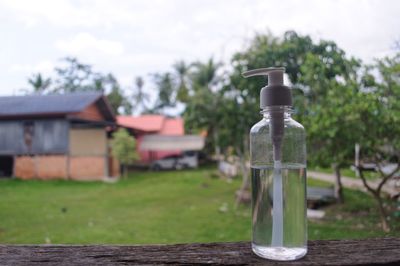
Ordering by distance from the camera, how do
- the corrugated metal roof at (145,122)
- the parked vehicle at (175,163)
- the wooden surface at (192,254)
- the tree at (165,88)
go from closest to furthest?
1. the wooden surface at (192,254)
2. the parked vehicle at (175,163)
3. the corrugated metal roof at (145,122)
4. the tree at (165,88)

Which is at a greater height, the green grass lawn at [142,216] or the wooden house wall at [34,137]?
the wooden house wall at [34,137]

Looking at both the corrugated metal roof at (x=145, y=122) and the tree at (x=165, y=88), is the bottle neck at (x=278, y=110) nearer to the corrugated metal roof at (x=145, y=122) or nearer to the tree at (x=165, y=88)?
the corrugated metal roof at (x=145, y=122)

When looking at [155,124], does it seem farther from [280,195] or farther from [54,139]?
[280,195]

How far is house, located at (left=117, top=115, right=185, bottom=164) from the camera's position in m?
17.9

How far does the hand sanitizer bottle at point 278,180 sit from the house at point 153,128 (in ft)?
54.1

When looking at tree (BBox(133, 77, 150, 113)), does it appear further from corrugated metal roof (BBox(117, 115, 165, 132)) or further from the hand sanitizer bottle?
the hand sanitizer bottle

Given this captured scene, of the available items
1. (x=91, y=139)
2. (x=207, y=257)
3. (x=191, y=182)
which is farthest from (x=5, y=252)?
(x=91, y=139)

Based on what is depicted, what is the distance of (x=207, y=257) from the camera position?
0.70 m

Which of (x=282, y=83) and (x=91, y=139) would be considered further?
(x=91, y=139)

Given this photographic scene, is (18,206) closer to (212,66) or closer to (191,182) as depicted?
(191,182)

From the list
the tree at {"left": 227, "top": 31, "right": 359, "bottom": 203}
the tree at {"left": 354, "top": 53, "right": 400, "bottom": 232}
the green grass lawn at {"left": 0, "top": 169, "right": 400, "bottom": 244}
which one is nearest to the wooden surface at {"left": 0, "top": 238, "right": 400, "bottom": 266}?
the green grass lawn at {"left": 0, "top": 169, "right": 400, "bottom": 244}

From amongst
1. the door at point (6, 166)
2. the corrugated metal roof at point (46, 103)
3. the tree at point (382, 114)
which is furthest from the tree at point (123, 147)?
the tree at point (382, 114)

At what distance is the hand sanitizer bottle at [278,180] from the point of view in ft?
2.28

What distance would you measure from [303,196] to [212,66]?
584 inches
